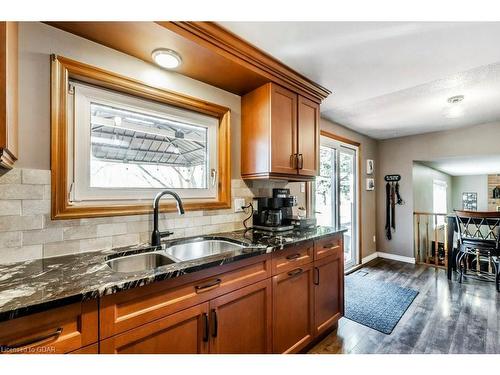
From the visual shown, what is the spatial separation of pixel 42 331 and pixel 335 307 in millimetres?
1962

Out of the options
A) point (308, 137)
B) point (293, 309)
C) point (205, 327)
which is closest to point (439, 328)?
point (293, 309)

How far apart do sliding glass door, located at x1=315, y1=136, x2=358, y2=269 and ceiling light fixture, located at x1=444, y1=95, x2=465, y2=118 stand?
125 cm

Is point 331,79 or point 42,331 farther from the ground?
point 331,79

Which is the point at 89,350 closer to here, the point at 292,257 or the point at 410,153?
the point at 292,257

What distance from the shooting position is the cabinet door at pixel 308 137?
2139 millimetres

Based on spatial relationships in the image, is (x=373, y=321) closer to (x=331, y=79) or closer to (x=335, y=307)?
(x=335, y=307)

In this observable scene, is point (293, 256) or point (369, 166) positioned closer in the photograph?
point (293, 256)

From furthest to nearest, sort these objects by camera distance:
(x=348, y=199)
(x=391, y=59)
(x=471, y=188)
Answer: (x=471, y=188)
(x=348, y=199)
(x=391, y=59)

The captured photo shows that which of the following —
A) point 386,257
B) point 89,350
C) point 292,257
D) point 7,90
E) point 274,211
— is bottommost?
point 386,257

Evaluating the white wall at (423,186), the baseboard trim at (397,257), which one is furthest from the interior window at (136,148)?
the white wall at (423,186)

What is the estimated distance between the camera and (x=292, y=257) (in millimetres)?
1624

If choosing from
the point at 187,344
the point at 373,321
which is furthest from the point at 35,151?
the point at 373,321

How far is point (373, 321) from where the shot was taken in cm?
221

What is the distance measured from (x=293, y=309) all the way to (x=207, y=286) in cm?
77
